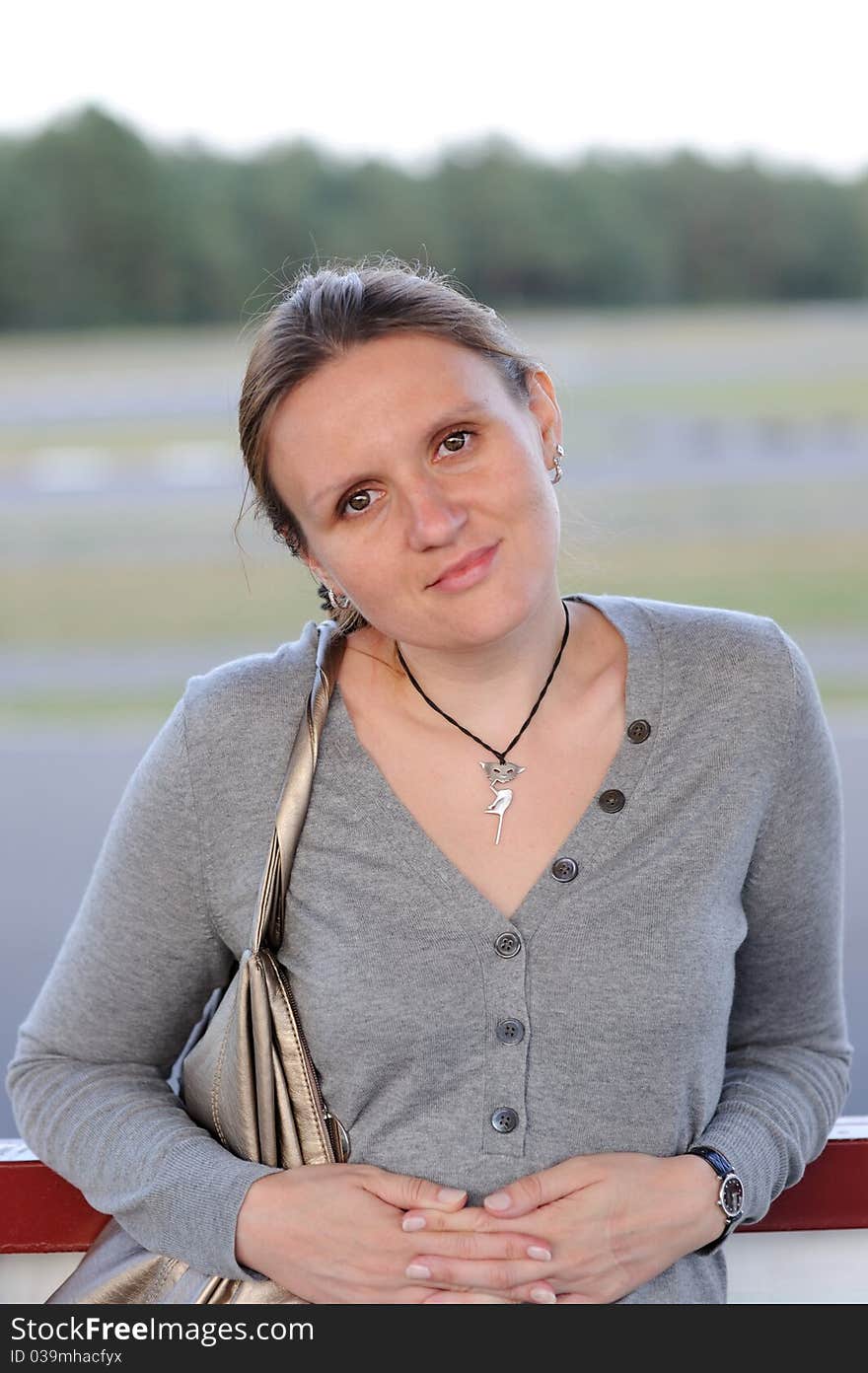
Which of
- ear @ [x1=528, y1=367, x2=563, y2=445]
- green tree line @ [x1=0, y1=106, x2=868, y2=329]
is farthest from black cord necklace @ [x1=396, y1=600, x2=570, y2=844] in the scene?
green tree line @ [x1=0, y1=106, x2=868, y2=329]

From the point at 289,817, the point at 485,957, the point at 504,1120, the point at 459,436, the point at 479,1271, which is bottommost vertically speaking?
the point at 479,1271

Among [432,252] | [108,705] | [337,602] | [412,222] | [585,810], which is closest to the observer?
[585,810]

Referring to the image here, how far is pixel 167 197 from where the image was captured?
162 inches

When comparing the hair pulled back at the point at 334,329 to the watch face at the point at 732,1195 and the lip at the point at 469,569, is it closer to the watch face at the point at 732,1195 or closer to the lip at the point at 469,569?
the lip at the point at 469,569

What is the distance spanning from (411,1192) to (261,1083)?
0.17 metres

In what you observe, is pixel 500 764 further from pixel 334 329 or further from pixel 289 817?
pixel 334 329

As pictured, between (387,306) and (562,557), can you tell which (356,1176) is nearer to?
(562,557)

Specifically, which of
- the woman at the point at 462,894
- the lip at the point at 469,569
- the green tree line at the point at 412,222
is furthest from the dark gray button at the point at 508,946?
the green tree line at the point at 412,222

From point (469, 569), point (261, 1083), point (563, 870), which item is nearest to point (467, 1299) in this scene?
point (261, 1083)

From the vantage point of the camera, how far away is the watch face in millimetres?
1156

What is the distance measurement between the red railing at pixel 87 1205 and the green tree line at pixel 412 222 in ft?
9.18

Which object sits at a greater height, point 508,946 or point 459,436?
point 459,436

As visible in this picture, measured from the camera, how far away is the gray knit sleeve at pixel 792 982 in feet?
4.02

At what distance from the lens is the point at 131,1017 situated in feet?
4.15
